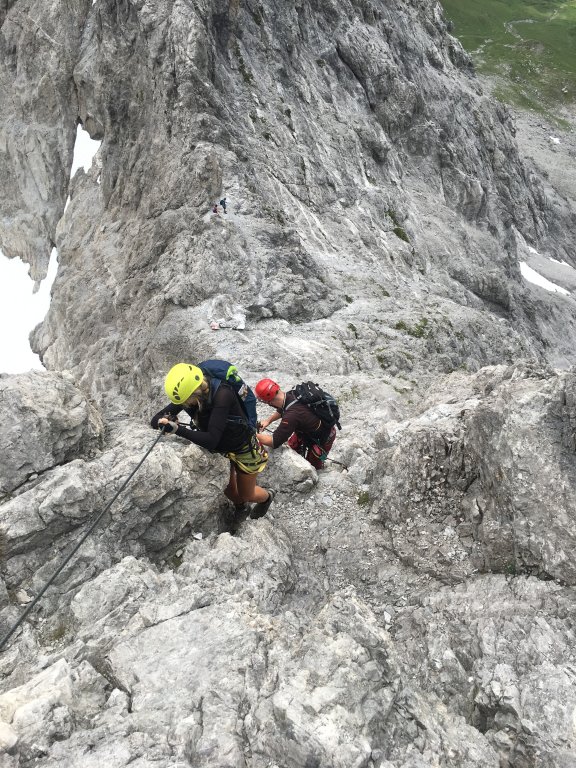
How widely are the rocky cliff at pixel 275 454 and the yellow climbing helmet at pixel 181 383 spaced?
5.98 ft

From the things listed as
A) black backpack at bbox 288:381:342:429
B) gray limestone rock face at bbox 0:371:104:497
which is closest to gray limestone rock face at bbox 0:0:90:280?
gray limestone rock face at bbox 0:371:104:497

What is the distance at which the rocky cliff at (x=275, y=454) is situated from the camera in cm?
600

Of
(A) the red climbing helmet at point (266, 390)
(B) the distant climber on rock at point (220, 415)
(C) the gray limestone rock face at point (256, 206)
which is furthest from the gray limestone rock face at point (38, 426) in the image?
(C) the gray limestone rock face at point (256, 206)

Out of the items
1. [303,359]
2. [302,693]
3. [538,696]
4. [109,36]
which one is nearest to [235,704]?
[302,693]

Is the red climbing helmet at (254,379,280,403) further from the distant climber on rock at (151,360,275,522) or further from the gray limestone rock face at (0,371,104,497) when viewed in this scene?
the gray limestone rock face at (0,371,104,497)

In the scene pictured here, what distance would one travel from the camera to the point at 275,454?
493 inches

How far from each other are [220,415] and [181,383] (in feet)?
2.83

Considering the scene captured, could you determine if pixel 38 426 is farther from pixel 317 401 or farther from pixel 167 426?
pixel 317 401

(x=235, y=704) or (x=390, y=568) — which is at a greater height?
(x=235, y=704)

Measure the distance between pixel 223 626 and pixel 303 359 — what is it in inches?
744

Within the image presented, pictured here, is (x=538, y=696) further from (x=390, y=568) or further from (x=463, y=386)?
(x=463, y=386)

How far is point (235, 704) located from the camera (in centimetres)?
595

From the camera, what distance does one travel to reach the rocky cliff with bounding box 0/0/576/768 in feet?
19.7

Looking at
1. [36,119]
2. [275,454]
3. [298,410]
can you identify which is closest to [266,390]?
[298,410]
